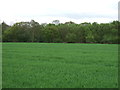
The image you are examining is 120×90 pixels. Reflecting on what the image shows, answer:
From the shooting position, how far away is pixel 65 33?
110 meters

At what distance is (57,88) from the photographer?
842 centimetres

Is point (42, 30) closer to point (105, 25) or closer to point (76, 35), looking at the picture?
point (76, 35)

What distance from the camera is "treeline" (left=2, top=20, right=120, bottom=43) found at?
10231 cm

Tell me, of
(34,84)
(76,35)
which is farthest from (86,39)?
(34,84)

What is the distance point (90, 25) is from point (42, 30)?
75.8 ft

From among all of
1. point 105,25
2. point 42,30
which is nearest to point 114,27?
point 105,25

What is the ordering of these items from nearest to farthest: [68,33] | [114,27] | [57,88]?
[57,88], [114,27], [68,33]

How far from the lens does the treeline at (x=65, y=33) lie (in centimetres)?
10231

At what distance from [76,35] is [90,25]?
8.63 m

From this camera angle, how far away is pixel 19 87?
334 inches

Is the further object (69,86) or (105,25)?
(105,25)

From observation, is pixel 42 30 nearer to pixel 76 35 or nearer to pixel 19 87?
pixel 76 35

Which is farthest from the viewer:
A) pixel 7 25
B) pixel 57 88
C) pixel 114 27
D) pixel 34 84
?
pixel 7 25

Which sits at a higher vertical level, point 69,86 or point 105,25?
point 105,25
